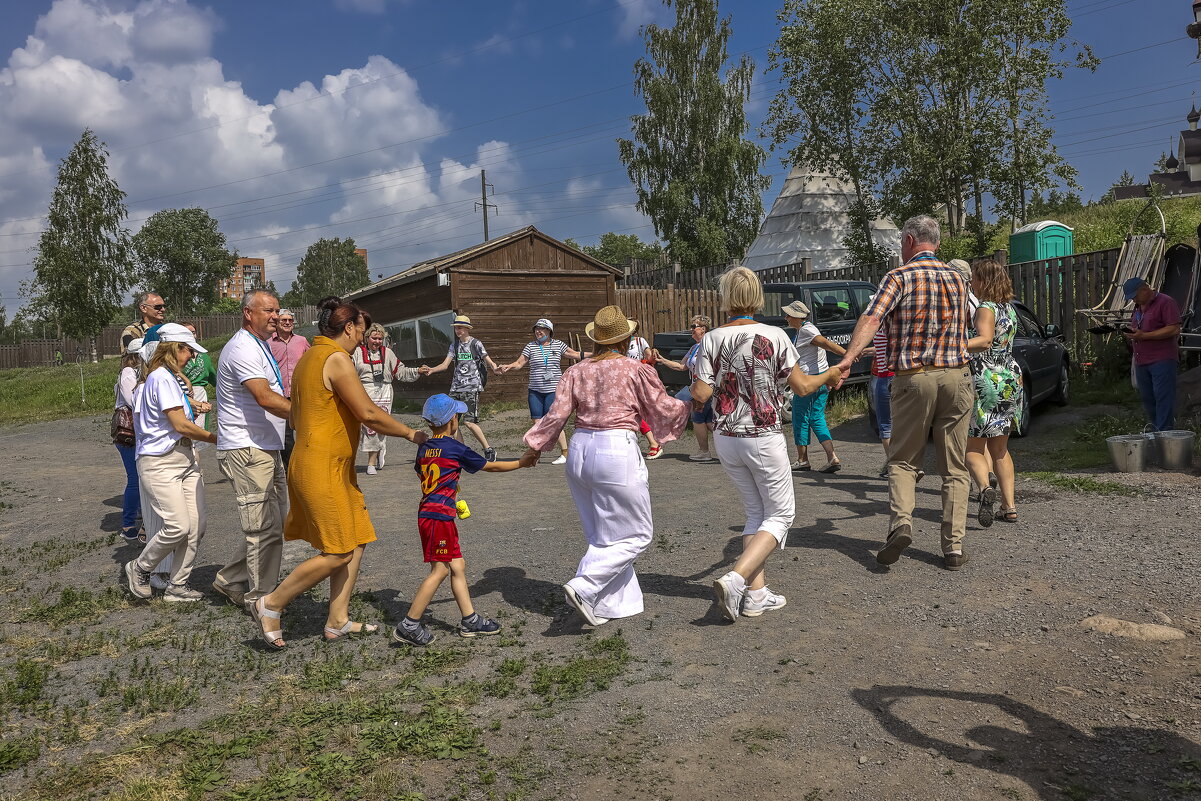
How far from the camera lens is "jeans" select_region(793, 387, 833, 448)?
9.55 metres

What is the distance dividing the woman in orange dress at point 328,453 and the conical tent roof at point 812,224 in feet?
89.1

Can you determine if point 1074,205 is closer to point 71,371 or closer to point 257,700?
point 257,700

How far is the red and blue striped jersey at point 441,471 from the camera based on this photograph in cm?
490

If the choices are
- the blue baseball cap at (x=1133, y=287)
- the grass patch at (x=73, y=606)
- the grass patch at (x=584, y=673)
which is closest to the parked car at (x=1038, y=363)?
the blue baseball cap at (x=1133, y=287)

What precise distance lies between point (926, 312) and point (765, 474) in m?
1.68

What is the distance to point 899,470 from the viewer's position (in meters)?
5.80

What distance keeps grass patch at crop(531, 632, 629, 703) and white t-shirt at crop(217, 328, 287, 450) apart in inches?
91.7

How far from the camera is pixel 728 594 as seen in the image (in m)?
4.79

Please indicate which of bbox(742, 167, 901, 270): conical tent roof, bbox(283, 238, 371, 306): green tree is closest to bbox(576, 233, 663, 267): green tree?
bbox(283, 238, 371, 306): green tree

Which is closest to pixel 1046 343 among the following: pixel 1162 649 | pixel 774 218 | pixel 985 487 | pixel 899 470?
pixel 985 487

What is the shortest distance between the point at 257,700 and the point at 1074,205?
1517 inches

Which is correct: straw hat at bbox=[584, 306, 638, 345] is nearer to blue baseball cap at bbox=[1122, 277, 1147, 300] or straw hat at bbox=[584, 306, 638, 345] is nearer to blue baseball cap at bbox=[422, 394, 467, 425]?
blue baseball cap at bbox=[422, 394, 467, 425]

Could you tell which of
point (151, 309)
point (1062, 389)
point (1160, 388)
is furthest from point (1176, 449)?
point (151, 309)

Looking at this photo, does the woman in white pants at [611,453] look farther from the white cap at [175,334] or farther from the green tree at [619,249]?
the green tree at [619,249]
